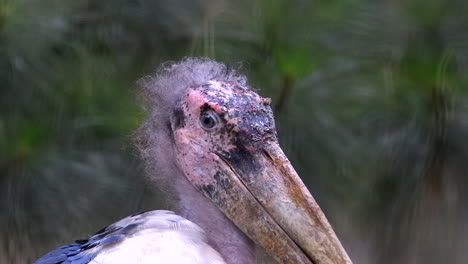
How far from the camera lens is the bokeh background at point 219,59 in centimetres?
200

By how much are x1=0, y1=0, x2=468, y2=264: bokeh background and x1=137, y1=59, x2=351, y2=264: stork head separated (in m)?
0.71

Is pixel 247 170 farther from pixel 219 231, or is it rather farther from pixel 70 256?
pixel 70 256

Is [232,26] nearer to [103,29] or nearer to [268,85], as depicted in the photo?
[268,85]

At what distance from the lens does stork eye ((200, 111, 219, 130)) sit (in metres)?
1.24

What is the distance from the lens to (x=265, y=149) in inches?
47.6

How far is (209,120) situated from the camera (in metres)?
1.24

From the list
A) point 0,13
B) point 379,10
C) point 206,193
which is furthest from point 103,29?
point 206,193

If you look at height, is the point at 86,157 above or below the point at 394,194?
above

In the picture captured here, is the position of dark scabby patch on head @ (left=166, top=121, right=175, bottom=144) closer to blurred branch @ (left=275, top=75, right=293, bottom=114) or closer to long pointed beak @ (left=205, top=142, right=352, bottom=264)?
long pointed beak @ (left=205, top=142, right=352, bottom=264)

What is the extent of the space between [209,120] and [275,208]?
201 millimetres

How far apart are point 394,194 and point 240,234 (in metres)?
1.20

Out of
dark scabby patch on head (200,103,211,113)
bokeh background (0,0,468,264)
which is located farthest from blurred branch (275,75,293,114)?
dark scabby patch on head (200,103,211,113)

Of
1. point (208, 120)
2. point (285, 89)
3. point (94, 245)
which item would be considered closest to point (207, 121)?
point (208, 120)

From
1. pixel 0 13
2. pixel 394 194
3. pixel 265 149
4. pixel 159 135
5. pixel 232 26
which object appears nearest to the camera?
pixel 265 149
